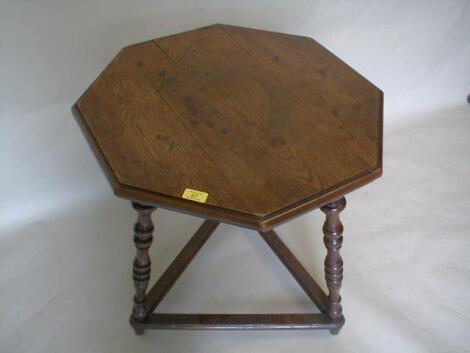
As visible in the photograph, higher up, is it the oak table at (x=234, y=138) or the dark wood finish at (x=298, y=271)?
the oak table at (x=234, y=138)

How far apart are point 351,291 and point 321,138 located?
0.68 metres

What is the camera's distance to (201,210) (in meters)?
1.06

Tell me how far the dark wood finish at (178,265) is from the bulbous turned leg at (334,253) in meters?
0.47

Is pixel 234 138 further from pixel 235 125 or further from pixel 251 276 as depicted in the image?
pixel 251 276

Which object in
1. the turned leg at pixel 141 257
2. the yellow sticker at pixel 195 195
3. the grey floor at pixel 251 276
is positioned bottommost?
the grey floor at pixel 251 276

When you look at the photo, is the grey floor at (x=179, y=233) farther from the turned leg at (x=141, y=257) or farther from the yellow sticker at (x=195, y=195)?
the yellow sticker at (x=195, y=195)

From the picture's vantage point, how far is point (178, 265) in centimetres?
166

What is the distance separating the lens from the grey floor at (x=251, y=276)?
1546mm

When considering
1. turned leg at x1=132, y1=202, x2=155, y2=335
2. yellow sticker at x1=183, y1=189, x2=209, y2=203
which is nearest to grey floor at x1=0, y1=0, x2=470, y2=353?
turned leg at x1=132, y1=202, x2=155, y2=335

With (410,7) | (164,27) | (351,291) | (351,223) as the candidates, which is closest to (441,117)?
(410,7)

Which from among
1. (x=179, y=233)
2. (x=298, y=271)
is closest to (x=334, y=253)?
(x=298, y=271)

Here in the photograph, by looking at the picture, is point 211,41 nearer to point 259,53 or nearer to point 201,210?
point 259,53

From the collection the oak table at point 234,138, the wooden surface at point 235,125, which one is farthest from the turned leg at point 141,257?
the wooden surface at point 235,125

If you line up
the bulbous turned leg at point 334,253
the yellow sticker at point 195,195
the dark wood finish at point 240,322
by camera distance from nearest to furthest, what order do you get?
the yellow sticker at point 195,195, the bulbous turned leg at point 334,253, the dark wood finish at point 240,322
